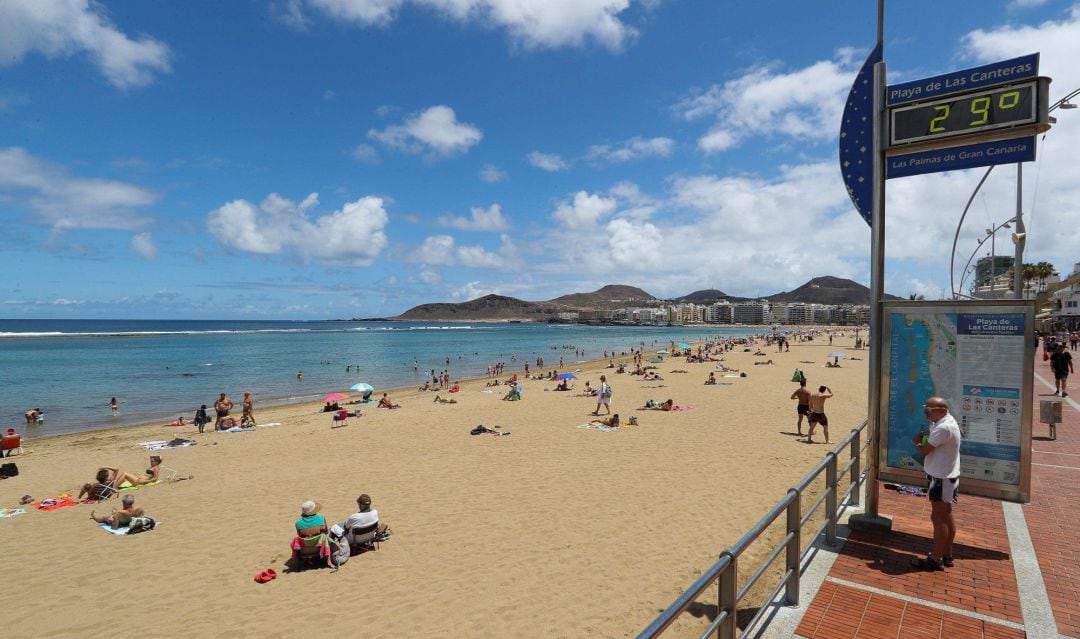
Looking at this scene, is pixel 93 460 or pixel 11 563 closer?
pixel 11 563

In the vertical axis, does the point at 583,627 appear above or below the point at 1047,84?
below

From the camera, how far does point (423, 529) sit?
7.54 m

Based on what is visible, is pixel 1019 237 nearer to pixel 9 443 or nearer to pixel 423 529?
pixel 423 529

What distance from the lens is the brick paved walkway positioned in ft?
11.9

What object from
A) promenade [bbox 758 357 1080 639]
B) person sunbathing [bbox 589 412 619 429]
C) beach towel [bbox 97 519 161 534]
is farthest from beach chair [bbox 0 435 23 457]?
promenade [bbox 758 357 1080 639]

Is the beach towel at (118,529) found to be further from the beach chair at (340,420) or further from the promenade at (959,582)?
the promenade at (959,582)

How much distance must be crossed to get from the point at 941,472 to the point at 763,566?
2.11 metres

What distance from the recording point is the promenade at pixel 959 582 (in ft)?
11.9

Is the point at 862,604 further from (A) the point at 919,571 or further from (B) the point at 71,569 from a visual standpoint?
(B) the point at 71,569

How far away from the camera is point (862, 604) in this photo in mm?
3922

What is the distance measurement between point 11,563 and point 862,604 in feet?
34.2

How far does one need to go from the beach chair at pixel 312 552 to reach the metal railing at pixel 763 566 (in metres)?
4.63

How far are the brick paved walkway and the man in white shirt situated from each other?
0.15 metres

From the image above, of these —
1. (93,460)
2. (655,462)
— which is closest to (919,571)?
(655,462)
